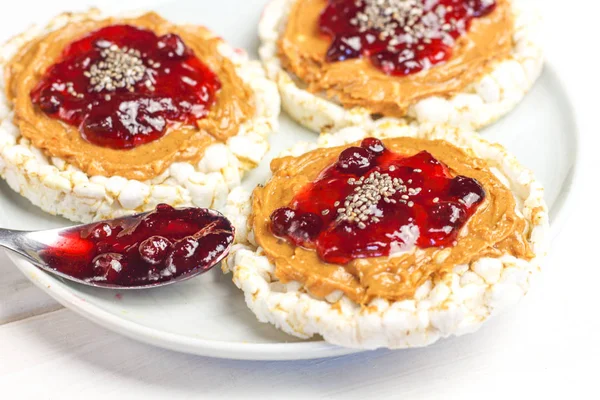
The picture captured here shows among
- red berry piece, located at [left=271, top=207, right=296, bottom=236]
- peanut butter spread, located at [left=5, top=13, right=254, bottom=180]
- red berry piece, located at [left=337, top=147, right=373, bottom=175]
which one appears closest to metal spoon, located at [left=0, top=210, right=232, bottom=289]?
red berry piece, located at [left=271, top=207, right=296, bottom=236]

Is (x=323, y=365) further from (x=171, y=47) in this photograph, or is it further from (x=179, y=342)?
(x=171, y=47)

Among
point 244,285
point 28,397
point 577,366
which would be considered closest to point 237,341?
point 244,285

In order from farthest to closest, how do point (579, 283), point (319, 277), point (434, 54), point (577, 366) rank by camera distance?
point (434, 54), point (579, 283), point (577, 366), point (319, 277)

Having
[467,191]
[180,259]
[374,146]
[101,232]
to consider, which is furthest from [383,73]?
[101,232]

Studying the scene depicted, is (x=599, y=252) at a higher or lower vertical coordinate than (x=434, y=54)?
lower

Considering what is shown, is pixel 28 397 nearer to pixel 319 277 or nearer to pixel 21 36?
pixel 319 277

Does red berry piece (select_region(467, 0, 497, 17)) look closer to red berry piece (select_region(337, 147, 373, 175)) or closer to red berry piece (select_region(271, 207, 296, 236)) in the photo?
red berry piece (select_region(337, 147, 373, 175))

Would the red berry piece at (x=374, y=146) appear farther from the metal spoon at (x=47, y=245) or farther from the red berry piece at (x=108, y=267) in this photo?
the red berry piece at (x=108, y=267)
